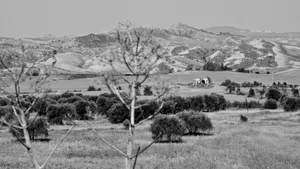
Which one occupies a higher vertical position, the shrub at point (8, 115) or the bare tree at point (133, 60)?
the bare tree at point (133, 60)

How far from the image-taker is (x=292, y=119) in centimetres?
8338

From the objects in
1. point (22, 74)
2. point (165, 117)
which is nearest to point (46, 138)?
point (165, 117)

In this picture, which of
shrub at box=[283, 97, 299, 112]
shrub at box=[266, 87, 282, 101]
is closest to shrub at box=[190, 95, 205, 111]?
shrub at box=[283, 97, 299, 112]

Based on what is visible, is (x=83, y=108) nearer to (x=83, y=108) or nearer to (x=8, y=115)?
(x=83, y=108)

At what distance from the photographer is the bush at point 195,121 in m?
61.0

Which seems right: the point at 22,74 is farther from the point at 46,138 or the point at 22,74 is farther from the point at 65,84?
the point at 65,84

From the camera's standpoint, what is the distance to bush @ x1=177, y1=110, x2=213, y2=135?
61.0 meters

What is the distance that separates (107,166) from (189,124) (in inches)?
1303

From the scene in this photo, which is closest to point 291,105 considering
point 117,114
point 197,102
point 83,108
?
point 197,102

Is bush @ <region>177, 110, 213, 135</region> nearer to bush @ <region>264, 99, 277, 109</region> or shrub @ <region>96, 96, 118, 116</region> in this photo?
shrub @ <region>96, 96, 118, 116</region>

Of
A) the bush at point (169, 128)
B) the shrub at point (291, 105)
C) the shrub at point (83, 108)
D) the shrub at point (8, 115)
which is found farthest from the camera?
the shrub at point (291, 105)

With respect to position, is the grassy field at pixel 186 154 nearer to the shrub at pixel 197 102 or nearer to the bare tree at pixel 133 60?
the bare tree at pixel 133 60

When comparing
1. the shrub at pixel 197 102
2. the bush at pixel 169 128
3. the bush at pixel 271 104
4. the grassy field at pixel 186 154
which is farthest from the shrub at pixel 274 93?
the bush at pixel 169 128

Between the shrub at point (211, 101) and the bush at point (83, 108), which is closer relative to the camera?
the bush at point (83, 108)
